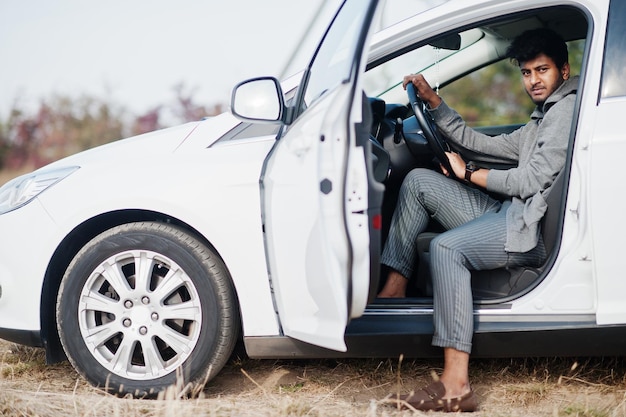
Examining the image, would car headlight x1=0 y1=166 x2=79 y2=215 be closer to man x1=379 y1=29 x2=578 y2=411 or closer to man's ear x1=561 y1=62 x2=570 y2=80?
man x1=379 y1=29 x2=578 y2=411

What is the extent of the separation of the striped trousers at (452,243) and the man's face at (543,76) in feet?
1.62

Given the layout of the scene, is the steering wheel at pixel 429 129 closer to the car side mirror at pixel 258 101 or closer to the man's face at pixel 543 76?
the man's face at pixel 543 76

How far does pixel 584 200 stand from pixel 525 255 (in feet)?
1.07

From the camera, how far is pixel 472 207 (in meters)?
2.96

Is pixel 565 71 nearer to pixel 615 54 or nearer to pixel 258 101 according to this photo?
pixel 615 54

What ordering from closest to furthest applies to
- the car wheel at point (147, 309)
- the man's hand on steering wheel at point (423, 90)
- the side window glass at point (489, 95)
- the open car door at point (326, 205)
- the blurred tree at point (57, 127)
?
the open car door at point (326, 205)
the car wheel at point (147, 309)
the man's hand on steering wheel at point (423, 90)
the side window glass at point (489, 95)
the blurred tree at point (57, 127)

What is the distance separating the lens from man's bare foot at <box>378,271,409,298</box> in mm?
2926

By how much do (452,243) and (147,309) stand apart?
1.22 m

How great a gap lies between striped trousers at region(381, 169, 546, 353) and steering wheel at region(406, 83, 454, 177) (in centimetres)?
8

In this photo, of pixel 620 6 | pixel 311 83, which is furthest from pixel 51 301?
pixel 620 6

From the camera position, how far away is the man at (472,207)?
2621mm

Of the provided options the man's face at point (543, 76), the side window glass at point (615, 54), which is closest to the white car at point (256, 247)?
the side window glass at point (615, 54)

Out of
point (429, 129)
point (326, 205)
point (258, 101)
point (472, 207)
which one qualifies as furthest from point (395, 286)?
point (258, 101)

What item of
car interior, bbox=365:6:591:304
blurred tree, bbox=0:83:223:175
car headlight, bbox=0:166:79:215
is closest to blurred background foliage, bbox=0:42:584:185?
blurred tree, bbox=0:83:223:175
